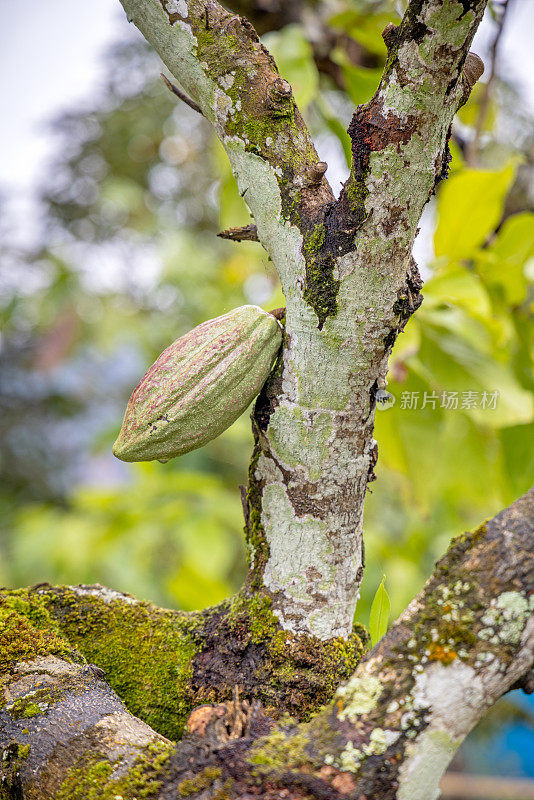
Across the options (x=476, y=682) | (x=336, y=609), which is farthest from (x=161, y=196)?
(x=476, y=682)

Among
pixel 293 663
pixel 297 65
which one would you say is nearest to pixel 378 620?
pixel 293 663

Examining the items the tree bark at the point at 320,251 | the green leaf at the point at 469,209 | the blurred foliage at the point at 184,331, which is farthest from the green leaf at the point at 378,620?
the green leaf at the point at 469,209

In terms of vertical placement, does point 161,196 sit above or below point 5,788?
above

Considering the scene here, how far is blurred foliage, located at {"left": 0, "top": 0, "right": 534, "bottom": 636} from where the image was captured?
1.00 m

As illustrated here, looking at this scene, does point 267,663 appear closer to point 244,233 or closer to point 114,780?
point 114,780

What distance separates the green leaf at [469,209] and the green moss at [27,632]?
808mm

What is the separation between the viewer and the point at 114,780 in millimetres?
436

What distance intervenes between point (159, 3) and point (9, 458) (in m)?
2.40

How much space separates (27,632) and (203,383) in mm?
284

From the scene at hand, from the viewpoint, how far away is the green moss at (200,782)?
1.35ft

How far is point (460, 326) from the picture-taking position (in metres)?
0.97

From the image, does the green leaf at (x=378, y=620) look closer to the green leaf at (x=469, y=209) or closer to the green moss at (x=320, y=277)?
the green moss at (x=320, y=277)

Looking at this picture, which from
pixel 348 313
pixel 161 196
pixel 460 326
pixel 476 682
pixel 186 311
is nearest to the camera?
pixel 476 682

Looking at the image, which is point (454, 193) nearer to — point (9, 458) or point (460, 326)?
point (460, 326)
